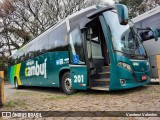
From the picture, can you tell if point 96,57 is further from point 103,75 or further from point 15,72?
point 15,72

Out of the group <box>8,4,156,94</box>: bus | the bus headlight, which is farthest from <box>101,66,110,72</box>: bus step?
the bus headlight

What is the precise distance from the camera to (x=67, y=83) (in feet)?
30.6

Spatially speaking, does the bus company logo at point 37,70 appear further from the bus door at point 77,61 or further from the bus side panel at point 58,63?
the bus door at point 77,61

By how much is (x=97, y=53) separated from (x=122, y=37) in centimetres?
132

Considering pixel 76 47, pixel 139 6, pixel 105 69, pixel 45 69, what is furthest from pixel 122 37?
pixel 139 6

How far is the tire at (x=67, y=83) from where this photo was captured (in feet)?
29.9

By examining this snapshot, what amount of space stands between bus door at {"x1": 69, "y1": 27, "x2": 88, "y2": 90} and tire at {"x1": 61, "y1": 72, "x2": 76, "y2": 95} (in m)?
0.49

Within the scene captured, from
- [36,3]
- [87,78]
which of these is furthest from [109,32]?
[36,3]

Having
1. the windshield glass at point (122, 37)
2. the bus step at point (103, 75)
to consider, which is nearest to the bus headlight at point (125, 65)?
the windshield glass at point (122, 37)

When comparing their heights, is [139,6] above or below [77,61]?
above

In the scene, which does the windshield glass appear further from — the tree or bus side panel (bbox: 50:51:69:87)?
the tree

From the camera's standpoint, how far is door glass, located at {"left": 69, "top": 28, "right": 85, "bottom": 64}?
8.27 m

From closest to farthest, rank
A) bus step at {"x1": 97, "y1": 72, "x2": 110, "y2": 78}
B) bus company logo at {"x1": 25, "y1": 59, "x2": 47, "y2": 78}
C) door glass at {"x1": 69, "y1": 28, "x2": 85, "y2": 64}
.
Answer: bus step at {"x1": 97, "y1": 72, "x2": 110, "y2": 78} → door glass at {"x1": 69, "y1": 28, "x2": 85, "y2": 64} → bus company logo at {"x1": 25, "y1": 59, "x2": 47, "y2": 78}

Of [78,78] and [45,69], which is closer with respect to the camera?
[78,78]
